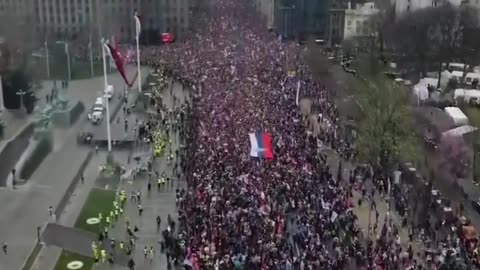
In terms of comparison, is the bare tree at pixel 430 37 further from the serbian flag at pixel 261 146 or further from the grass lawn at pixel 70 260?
the grass lawn at pixel 70 260

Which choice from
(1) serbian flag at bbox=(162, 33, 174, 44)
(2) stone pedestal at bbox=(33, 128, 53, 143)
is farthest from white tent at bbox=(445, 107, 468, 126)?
(1) serbian flag at bbox=(162, 33, 174, 44)

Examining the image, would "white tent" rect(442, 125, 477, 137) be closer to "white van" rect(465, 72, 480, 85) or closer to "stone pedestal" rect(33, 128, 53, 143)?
"white van" rect(465, 72, 480, 85)

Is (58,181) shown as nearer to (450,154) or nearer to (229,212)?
(229,212)

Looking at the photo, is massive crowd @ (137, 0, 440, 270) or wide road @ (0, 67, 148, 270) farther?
wide road @ (0, 67, 148, 270)

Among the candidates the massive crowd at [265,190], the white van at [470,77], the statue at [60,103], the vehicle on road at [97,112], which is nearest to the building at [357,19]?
the white van at [470,77]

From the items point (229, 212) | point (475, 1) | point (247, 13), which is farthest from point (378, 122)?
point (247, 13)

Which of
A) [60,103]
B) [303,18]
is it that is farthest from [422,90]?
[303,18]
